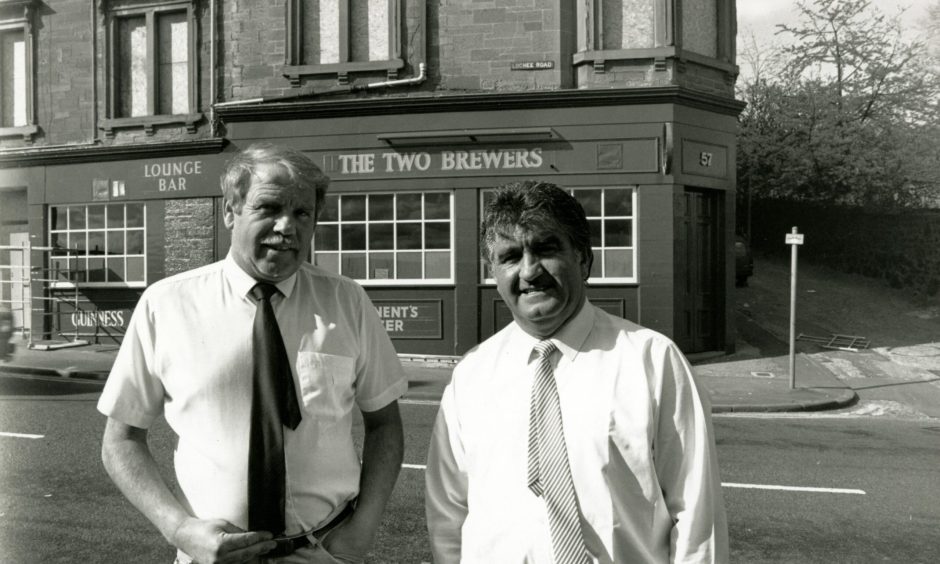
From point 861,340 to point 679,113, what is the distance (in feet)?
20.4

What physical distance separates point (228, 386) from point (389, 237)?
12.7m

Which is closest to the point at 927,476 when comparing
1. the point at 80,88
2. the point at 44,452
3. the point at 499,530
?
the point at 499,530

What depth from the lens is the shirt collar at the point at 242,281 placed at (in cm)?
226

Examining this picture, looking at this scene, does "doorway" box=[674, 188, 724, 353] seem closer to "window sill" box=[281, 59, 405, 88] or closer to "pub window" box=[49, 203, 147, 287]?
"window sill" box=[281, 59, 405, 88]

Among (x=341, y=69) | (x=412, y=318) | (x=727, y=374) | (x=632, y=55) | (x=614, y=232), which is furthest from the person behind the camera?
(x=341, y=69)

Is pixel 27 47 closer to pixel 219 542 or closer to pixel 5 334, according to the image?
pixel 5 334

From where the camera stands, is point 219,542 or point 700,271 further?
point 700,271

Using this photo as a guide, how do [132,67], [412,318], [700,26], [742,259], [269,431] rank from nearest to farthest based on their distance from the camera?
1. [269,431]
2. [700,26]
3. [412,318]
4. [132,67]
5. [742,259]

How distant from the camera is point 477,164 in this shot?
1441 centimetres

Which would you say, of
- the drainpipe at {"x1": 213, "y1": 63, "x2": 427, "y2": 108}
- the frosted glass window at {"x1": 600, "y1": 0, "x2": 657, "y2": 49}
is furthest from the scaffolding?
the frosted glass window at {"x1": 600, "y1": 0, "x2": 657, "y2": 49}

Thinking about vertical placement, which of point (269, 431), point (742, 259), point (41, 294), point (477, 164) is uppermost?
point (477, 164)

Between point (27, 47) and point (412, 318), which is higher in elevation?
point (27, 47)

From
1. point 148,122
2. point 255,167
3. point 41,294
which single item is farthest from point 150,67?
point 255,167

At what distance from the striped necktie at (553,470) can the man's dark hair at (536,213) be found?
1.13 ft
